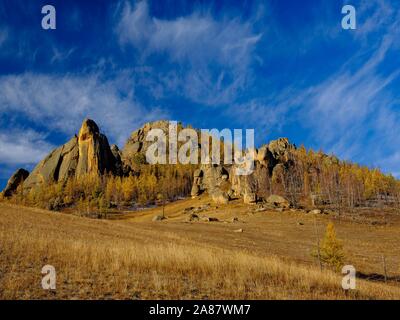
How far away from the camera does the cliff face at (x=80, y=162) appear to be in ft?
604

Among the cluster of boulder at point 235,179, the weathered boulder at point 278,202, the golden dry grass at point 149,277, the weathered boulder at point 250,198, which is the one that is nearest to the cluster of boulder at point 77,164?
the cluster of boulder at point 235,179

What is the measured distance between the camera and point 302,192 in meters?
125

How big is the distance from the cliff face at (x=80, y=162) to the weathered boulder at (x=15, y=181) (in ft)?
13.2

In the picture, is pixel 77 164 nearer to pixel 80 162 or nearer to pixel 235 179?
pixel 80 162

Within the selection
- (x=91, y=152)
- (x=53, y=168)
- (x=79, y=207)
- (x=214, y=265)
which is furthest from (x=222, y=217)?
(x=53, y=168)

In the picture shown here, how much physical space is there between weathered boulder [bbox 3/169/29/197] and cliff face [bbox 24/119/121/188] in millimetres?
4009

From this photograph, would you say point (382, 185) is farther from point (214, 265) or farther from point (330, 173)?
point (214, 265)

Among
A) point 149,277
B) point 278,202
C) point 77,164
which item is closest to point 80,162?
point 77,164

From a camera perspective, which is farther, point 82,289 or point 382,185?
point 382,185

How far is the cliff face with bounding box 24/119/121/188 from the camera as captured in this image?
184000 mm

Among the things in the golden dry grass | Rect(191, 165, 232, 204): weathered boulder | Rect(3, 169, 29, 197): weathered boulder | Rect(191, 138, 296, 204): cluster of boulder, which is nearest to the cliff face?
Rect(3, 169, 29, 197): weathered boulder

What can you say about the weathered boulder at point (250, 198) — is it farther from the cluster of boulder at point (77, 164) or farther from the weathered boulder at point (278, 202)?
the cluster of boulder at point (77, 164)

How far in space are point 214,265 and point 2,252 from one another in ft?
26.9
